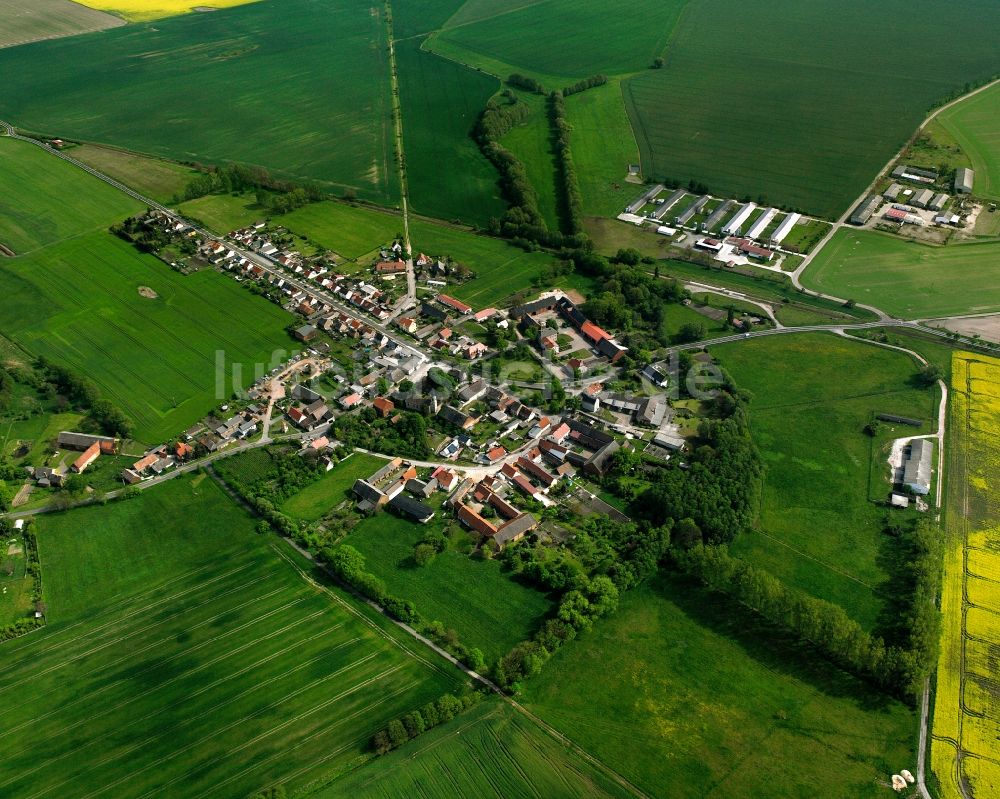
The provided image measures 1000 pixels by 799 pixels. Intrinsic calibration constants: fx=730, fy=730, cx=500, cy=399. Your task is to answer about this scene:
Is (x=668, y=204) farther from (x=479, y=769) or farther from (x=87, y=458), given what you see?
(x=479, y=769)

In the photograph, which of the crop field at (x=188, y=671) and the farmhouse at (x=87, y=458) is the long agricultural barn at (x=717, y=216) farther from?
the farmhouse at (x=87, y=458)

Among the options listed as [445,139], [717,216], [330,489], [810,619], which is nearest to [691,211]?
[717,216]

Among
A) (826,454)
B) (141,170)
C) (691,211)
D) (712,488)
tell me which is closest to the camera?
(712,488)

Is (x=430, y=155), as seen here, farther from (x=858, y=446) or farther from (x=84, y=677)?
(x=84, y=677)

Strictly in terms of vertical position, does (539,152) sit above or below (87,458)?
above

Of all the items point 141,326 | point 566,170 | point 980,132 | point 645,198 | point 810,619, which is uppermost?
point 980,132

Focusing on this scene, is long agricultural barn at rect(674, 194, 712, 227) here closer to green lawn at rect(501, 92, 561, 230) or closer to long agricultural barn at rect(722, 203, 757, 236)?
long agricultural barn at rect(722, 203, 757, 236)
